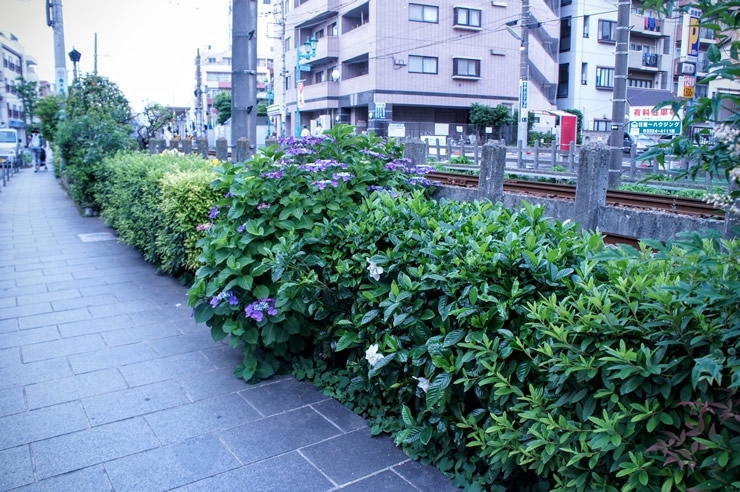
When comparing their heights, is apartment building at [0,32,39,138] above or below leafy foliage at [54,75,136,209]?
above

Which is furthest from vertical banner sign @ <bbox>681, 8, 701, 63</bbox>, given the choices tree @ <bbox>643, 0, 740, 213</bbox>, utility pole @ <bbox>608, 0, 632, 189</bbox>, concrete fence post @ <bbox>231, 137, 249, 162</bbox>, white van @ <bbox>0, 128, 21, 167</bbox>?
white van @ <bbox>0, 128, 21, 167</bbox>

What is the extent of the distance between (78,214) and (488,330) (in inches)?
572

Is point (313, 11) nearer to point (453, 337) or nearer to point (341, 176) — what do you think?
point (341, 176)

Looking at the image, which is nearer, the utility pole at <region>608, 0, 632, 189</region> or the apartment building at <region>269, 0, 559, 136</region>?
the utility pole at <region>608, 0, 632, 189</region>

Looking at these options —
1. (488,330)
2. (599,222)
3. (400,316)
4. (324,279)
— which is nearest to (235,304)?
(324,279)

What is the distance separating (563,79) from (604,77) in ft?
9.52

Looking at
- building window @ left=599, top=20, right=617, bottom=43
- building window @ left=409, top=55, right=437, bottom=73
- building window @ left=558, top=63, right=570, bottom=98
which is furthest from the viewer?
building window @ left=558, top=63, right=570, bottom=98

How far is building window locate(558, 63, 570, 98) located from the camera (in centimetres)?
4438

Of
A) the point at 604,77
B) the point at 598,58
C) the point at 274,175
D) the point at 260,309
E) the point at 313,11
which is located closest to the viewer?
the point at 260,309

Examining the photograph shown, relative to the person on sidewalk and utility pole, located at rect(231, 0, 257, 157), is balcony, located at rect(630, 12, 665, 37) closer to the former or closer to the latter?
the person on sidewalk

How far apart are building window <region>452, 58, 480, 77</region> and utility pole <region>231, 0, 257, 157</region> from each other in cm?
3439

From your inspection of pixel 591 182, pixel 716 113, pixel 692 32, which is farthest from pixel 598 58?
pixel 716 113

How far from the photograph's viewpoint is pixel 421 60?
3981 centimetres

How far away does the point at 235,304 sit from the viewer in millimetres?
4531
